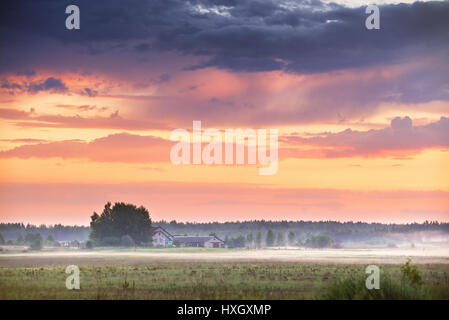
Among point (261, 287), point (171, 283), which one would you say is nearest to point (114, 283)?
point (171, 283)

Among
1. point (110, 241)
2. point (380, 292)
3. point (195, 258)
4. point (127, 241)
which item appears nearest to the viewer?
point (380, 292)

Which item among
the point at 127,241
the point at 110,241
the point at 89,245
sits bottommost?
the point at 89,245

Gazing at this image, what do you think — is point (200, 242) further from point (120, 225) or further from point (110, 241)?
point (110, 241)

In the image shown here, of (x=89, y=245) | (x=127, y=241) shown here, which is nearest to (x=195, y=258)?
(x=89, y=245)

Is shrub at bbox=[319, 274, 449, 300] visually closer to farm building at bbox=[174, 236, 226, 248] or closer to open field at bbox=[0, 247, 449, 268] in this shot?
open field at bbox=[0, 247, 449, 268]

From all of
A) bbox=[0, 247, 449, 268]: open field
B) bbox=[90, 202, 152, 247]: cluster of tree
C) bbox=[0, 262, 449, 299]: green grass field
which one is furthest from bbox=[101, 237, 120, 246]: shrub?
bbox=[0, 262, 449, 299]: green grass field

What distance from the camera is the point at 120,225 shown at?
509 ft

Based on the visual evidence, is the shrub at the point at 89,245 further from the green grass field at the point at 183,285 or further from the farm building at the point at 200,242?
the green grass field at the point at 183,285

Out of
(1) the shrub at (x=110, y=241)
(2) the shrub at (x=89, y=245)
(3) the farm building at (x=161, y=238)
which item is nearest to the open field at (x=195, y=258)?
(2) the shrub at (x=89, y=245)

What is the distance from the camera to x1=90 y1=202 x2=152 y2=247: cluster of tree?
504 ft

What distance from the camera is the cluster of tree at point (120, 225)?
504 feet

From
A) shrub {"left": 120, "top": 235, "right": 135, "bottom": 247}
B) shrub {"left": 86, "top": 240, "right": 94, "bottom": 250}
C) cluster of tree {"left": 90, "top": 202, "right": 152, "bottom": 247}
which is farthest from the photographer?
cluster of tree {"left": 90, "top": 202, "right": 152, "bottom": 247}
